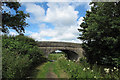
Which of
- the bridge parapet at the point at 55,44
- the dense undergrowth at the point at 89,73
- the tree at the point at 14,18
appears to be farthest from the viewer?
the bridge parapet at the point at 55,44

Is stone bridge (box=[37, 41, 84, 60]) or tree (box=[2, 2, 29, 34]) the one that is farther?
stone bridge (box=[37, 41, 84, 60])

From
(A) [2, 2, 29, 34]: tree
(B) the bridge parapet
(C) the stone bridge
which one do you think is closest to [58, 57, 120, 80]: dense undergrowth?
(A) [2, 2, 29, 34]: tree

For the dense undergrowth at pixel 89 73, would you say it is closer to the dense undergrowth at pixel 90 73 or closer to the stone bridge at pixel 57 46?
the dense undergrowth at pixel 90 73

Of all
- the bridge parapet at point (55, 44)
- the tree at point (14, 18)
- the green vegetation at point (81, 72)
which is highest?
the tree at point (14, 18)

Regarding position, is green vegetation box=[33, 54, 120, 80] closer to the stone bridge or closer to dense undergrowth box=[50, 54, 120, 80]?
dense undergrowth box=[50, 54, 120, 80]

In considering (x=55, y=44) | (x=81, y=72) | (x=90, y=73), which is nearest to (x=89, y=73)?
(x=90, y=73)

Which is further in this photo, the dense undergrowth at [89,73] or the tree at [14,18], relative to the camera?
the tree at [14,18]

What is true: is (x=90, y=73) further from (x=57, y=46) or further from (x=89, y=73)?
(x=57, y=46)

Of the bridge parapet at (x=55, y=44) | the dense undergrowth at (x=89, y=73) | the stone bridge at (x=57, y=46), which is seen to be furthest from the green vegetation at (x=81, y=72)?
the bridge parapet at (x=55, y=44)

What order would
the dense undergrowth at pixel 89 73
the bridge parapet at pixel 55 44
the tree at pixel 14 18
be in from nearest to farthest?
the dense undergrowth at pixel 89 73
the tree at pixel 14 18
the bridge parapet at pixel 55 44

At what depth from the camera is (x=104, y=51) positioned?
9.89 metres

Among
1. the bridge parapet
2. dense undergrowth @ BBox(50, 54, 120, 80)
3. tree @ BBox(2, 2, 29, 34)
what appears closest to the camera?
dense undergrowth @ BBox(50, 54, 120, 80)

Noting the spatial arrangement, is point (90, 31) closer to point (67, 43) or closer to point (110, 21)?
point (110, 21)

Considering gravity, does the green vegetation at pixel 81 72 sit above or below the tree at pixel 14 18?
below
